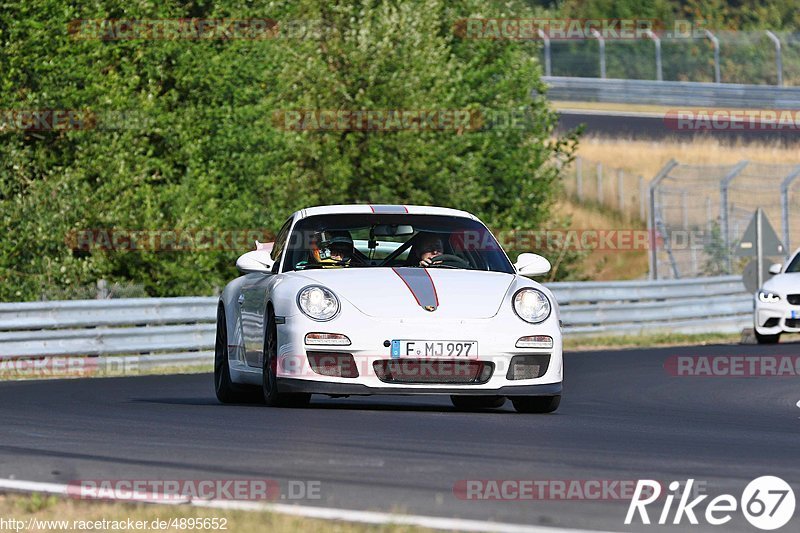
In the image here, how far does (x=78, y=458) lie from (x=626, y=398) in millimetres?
6775

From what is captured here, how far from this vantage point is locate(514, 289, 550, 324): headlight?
10859 millimetres

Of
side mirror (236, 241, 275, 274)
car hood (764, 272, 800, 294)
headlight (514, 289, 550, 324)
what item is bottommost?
car hood (764, 272, 800, 294)

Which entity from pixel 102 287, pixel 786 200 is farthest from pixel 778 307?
pixel 102 287

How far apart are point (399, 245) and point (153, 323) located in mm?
9052

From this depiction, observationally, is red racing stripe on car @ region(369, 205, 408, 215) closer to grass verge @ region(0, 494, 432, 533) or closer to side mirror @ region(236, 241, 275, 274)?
side mirror @ region(236, 241, 275, 274)

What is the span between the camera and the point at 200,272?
27016 mm

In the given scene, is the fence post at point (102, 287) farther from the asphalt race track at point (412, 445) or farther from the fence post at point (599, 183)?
the fence post at point (599, 183)

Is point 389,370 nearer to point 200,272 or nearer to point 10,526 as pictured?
point 10,526

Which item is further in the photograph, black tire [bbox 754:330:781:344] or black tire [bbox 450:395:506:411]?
black tire [bbox 754:330:781:344]

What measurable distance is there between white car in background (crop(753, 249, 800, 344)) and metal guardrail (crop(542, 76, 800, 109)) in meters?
29.4

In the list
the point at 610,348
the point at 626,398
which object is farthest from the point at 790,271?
the point at 626,398

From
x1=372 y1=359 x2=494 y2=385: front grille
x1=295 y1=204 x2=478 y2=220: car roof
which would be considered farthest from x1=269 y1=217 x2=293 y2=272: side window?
x1=372 y1=359 x2=494 y2=385: front grille

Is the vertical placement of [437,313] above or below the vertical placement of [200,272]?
above

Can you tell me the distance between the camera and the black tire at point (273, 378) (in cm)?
1097
